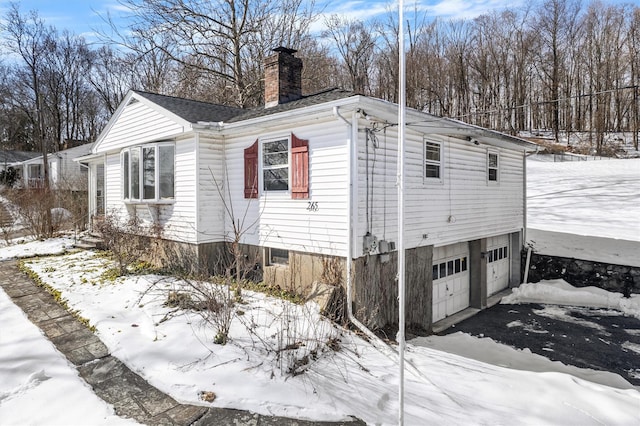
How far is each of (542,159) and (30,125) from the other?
4964cm

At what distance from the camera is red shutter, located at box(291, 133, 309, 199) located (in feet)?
24.9

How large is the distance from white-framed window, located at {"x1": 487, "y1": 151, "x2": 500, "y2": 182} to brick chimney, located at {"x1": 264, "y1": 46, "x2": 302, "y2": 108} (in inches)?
244

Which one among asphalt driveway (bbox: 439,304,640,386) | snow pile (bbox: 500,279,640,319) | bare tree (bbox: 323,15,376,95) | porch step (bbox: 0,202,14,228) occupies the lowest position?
asphalt driveway (bbox: 439,304,640,386)

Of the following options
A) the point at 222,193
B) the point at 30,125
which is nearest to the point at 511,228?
the point at 222,193

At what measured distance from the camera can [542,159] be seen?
2661cm

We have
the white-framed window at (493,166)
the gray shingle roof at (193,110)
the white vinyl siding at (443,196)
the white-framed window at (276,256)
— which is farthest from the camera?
the white-framed window at (493,166)

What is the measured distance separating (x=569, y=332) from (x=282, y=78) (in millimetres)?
10028

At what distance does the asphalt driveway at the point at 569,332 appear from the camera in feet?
25.2

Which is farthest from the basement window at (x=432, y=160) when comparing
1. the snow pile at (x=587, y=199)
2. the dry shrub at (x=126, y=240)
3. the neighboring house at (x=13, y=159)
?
the neighboring house at (x=13, y=159)

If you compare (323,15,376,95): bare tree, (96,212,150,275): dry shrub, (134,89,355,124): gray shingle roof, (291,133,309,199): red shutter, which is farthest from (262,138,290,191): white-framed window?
(323,15,376,95): bare tree

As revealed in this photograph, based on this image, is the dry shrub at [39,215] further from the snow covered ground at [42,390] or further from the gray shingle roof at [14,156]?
the gray shingle roof at [14,156]

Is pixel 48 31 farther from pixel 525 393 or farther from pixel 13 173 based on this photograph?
pixel 525 393

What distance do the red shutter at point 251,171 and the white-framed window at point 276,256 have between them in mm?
1374

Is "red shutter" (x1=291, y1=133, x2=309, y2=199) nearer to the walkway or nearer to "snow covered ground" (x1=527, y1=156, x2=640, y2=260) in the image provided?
the walkway
